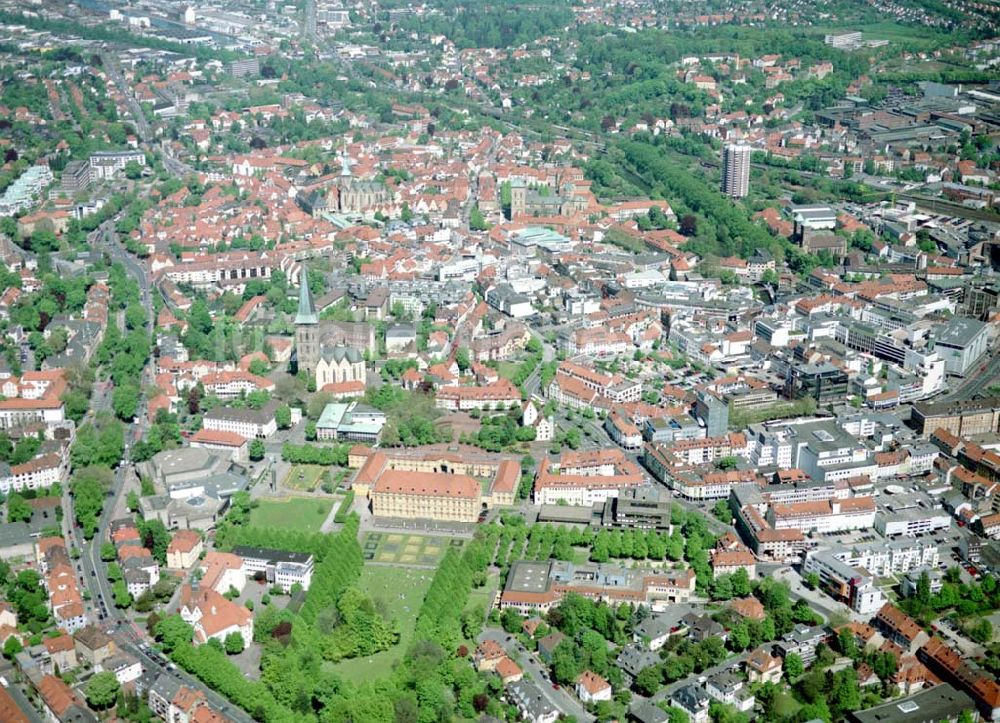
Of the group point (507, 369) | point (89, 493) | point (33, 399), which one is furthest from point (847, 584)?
point (33, 399)

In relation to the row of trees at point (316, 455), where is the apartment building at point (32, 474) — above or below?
above

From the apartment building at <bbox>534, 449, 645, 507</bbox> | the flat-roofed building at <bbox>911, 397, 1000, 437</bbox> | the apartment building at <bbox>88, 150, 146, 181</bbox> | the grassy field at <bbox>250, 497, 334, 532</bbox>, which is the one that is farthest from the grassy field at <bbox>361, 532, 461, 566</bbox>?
the apartment building at <bbox>88, 150, 146, 181</bbox>

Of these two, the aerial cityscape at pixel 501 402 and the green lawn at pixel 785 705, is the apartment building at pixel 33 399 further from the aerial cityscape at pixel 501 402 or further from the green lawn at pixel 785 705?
the green lawn at pixel 785 705

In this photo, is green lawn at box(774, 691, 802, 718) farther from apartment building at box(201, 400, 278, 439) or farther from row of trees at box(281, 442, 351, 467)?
apartment building at box(201, 400, 278, 439)

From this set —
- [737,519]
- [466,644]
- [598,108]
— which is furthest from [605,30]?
[466,644]

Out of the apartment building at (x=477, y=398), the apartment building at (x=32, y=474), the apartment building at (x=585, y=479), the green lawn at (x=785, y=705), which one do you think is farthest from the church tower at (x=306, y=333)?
the green lawn at (x=785, y=705)

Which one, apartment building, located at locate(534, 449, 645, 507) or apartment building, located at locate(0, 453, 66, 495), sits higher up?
apartment building, located at locate(0, 453, 66, 495)

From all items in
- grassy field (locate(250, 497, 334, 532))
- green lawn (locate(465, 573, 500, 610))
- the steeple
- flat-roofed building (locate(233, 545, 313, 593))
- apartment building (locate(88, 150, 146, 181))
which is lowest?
grassy field (locate(250, 497, 334, 532))

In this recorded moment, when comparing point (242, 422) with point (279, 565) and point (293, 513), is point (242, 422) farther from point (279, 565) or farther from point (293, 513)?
point (279, 565)
